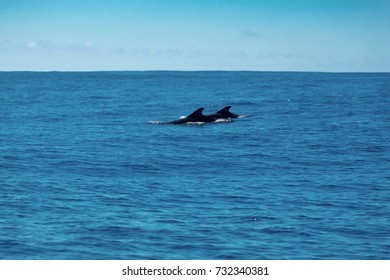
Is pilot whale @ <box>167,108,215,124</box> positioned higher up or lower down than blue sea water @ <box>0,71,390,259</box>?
higher up

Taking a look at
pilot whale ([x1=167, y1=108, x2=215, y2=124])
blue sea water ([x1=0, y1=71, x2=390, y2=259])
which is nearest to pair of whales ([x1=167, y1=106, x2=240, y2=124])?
pilot whale ([x1=167, y1=108, x2=215, y2=124])

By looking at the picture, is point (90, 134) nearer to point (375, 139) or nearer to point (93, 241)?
point (375, 139)

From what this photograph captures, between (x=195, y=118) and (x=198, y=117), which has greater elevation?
(x=198, y=117)

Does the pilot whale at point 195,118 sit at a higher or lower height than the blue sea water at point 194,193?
higher

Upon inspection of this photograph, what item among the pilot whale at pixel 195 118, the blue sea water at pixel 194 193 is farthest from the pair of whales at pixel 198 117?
the blue sea water at pixel 194 193

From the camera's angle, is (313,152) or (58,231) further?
(313,152)

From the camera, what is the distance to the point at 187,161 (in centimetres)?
3341

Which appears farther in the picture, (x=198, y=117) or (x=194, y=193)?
(x=198, y=117)

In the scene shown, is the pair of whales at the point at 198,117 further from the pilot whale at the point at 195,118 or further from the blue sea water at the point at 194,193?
the blue sea water at the point at 194,193

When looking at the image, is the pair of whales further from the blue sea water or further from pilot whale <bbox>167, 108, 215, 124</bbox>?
the blue sea water

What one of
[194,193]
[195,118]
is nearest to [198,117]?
[195,118]

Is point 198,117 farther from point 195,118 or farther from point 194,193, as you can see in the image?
point 194,193

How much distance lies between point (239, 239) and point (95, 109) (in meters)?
54.9
